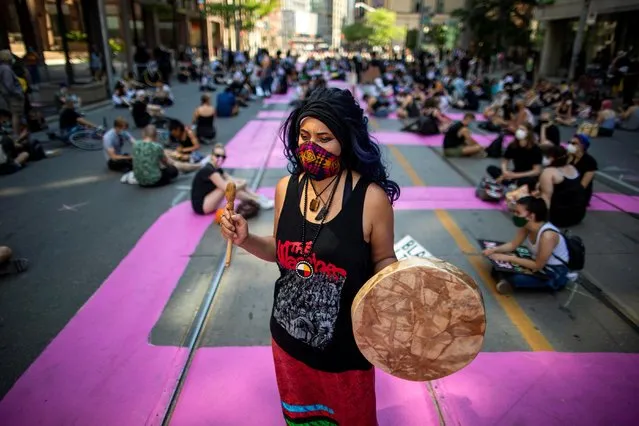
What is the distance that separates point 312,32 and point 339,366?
147008mm

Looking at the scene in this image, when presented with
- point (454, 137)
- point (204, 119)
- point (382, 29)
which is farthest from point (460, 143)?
point (382, 29)

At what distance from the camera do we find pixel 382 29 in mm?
74812

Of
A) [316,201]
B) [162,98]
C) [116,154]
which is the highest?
[316,201]

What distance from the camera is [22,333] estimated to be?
12.5 ft

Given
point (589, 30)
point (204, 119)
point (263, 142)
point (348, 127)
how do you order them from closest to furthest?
point (348, 127) < point (204, 119) < point (263, 142) < point (589, 30)

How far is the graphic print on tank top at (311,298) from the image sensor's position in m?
1.79

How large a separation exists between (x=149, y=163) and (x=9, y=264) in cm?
304

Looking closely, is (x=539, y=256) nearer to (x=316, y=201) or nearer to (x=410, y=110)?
(x=316, y=201)

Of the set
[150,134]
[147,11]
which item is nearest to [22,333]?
[150,134]

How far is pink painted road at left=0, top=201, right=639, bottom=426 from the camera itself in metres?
2.93

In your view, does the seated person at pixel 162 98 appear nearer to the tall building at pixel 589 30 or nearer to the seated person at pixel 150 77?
the seated person at pixel 150 77

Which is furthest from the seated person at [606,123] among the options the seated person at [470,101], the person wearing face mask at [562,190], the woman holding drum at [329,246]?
the woman holding drum at [329,246]

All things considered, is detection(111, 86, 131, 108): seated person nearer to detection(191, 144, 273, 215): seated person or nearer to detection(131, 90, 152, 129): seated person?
detection(131, 90, 152, 129): seated person

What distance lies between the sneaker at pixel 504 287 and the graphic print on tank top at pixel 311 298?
121 inches
